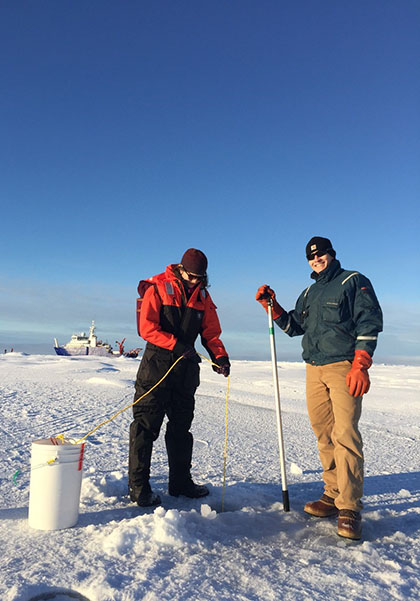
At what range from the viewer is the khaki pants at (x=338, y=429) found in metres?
2.73

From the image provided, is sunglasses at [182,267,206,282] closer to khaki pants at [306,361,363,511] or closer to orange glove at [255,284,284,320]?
orange glove at [255,284,284,320]

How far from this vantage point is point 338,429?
112 inches

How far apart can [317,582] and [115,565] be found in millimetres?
954

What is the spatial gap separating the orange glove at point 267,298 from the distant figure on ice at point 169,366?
0.45 metres

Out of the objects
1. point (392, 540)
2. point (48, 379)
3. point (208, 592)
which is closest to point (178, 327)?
point (208, 592)

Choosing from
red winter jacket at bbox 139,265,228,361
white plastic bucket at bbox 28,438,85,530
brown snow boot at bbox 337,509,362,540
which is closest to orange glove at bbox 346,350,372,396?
brown snow boot at bbox 337,509,362,540

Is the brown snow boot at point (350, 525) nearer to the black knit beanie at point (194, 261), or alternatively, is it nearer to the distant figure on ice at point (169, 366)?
the distant figure on ice at point (169, 366)

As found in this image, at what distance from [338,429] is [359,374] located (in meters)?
0.44

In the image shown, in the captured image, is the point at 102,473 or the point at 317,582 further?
the point at 102,473

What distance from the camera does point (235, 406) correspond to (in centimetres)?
792

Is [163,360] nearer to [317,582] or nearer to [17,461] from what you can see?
[317,582]

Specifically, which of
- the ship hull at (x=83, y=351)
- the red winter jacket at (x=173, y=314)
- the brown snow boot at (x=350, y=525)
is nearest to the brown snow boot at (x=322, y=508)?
the brown snow boot at (x=350, y=525)

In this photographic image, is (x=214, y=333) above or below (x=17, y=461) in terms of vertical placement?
above

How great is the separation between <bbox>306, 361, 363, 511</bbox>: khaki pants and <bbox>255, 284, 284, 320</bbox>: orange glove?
1.63 feet
